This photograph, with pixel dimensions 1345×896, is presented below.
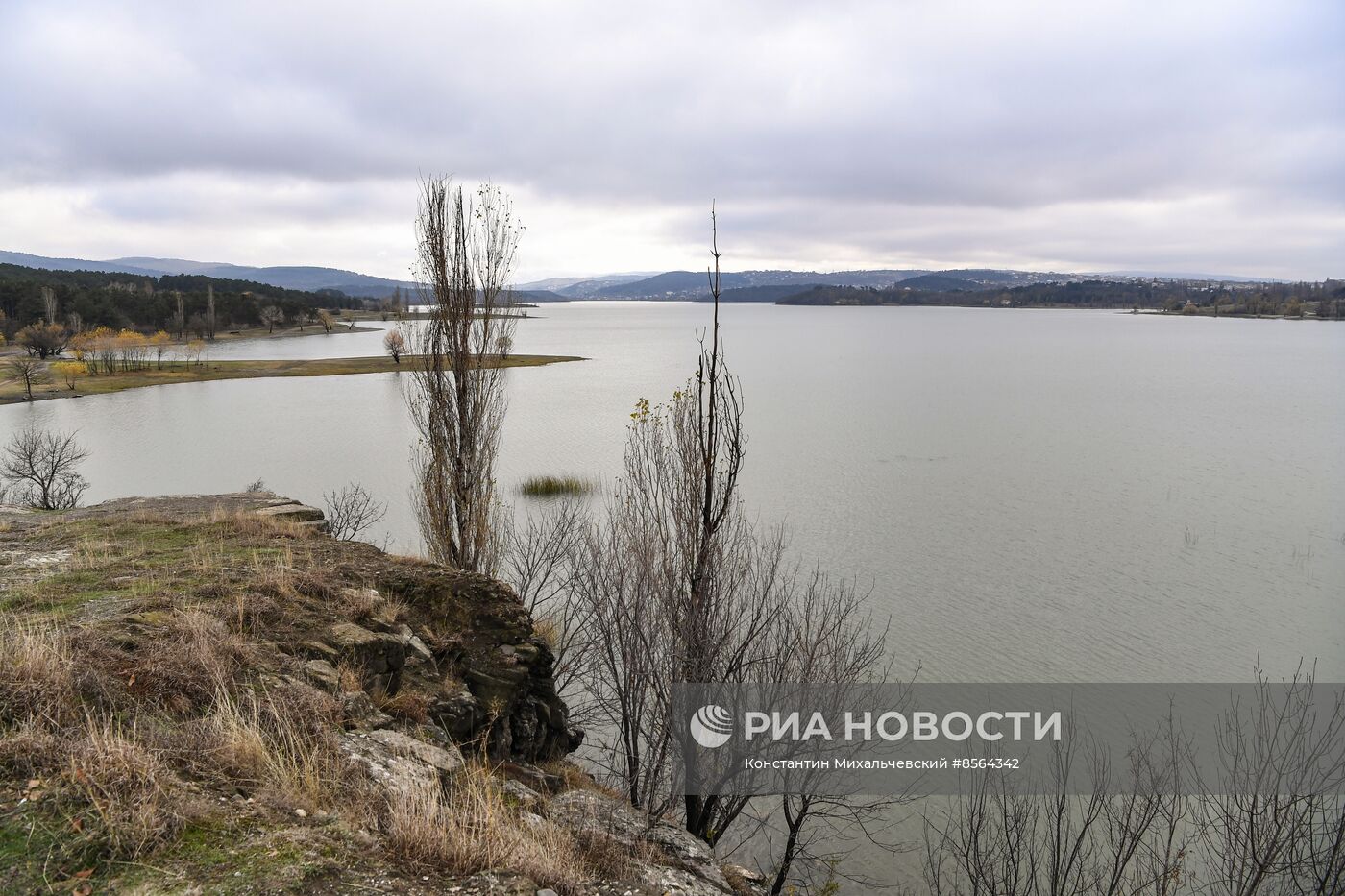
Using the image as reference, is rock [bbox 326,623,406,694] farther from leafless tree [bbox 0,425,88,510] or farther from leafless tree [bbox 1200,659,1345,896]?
leafless tree [bbox 0,425,88,510]

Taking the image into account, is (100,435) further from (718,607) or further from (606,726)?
(718,607)

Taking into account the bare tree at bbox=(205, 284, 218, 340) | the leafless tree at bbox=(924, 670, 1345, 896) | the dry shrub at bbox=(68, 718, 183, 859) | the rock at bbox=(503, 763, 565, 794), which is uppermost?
the bare tree at bbox=(205, 284, 218, 340)

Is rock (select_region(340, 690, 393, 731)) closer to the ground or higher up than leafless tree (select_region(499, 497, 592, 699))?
higher up

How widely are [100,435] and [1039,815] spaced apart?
46573 mm

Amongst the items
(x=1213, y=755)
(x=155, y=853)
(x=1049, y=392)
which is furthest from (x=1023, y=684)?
(x=1049, y=392)

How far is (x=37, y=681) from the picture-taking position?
539 centimetres

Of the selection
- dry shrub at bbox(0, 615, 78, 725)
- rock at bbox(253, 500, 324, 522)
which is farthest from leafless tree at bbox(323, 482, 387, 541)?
dry shrub at bbox(0, 615, 78, 725)

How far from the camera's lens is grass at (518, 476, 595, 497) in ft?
88.9

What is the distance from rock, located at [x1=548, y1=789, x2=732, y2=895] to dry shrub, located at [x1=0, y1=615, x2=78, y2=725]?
390cm

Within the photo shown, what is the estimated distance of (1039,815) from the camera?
10250mm

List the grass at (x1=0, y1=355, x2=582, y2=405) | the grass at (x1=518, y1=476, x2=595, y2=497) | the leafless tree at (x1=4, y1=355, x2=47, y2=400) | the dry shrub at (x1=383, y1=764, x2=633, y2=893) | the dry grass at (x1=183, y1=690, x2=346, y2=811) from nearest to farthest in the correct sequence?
the dry shrub at (x1=383, y1=764, x2=633, y2=893)
the dry grass at (x1=183, y1=690, x2=346, y2=811)
the grass at (x1=518, y1=476, x2=595, y2=497)
the leafless tree at (x1=4, y1=355, x2=47, y2=400)
the grass at (x1=0, y1=355, x2=582, y2=405)

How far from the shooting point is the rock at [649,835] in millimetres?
6566

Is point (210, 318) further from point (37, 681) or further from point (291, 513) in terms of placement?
point (37, 681)

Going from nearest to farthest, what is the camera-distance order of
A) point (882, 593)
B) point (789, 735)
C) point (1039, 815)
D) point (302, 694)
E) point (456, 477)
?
point (302, 694) < point (789, 735) < point (1039, 815) < point (456, 477) < point (882, 593)
